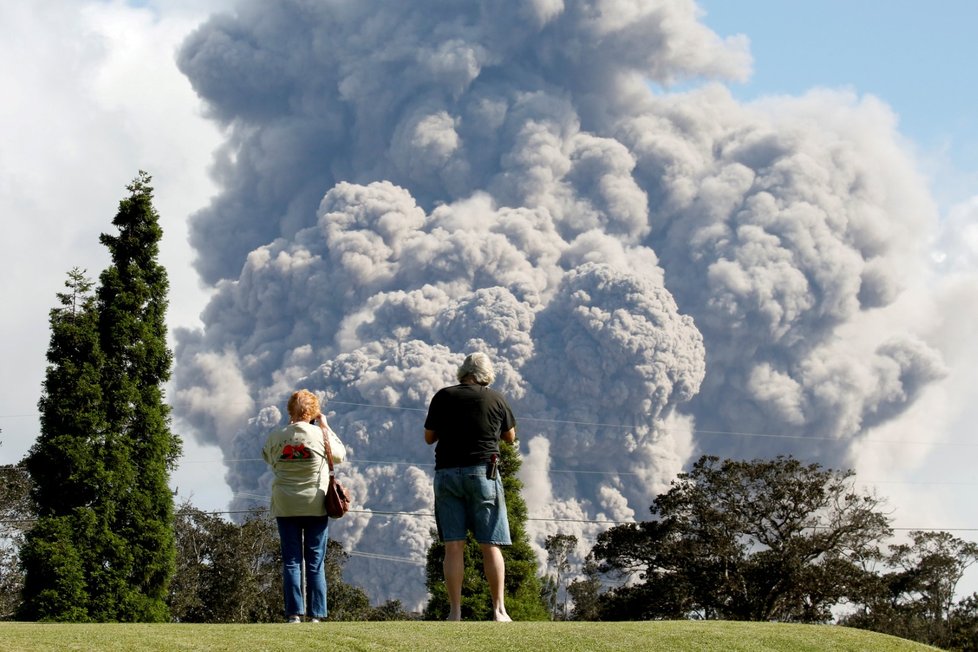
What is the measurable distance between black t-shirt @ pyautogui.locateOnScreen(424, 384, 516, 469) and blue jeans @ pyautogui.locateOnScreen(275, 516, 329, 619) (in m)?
1.35

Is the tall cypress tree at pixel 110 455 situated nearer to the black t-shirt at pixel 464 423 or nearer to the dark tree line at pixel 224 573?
the black t-shirt at pixel 464 423

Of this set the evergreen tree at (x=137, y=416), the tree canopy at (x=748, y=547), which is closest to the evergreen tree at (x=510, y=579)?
the evergreen tree at (x=137, y=416)

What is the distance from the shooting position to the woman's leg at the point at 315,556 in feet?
33.5

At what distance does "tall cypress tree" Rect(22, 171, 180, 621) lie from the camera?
56.2 ft

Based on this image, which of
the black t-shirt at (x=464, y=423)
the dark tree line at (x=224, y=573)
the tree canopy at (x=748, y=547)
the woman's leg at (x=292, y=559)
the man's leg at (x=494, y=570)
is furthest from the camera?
the dark tree line at (x=224, y=573)

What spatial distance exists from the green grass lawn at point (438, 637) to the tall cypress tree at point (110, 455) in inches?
321

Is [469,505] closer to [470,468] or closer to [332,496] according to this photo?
[470,468]

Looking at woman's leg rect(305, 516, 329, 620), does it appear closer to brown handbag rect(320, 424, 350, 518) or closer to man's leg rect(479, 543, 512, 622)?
brown handbag rect(320, 424, 350, 518)

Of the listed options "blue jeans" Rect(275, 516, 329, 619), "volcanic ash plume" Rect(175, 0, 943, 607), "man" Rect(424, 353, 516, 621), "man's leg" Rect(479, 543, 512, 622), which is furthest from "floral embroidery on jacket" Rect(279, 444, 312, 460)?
"volcanic ash plume" Rect(175, 0, 943, 607)

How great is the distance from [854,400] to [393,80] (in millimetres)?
57422

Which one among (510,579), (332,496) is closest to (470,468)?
(332,496)

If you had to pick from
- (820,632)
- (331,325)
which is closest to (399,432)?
(331,325)

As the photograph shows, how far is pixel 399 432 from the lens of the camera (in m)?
108

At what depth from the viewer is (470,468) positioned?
984 centimetres
